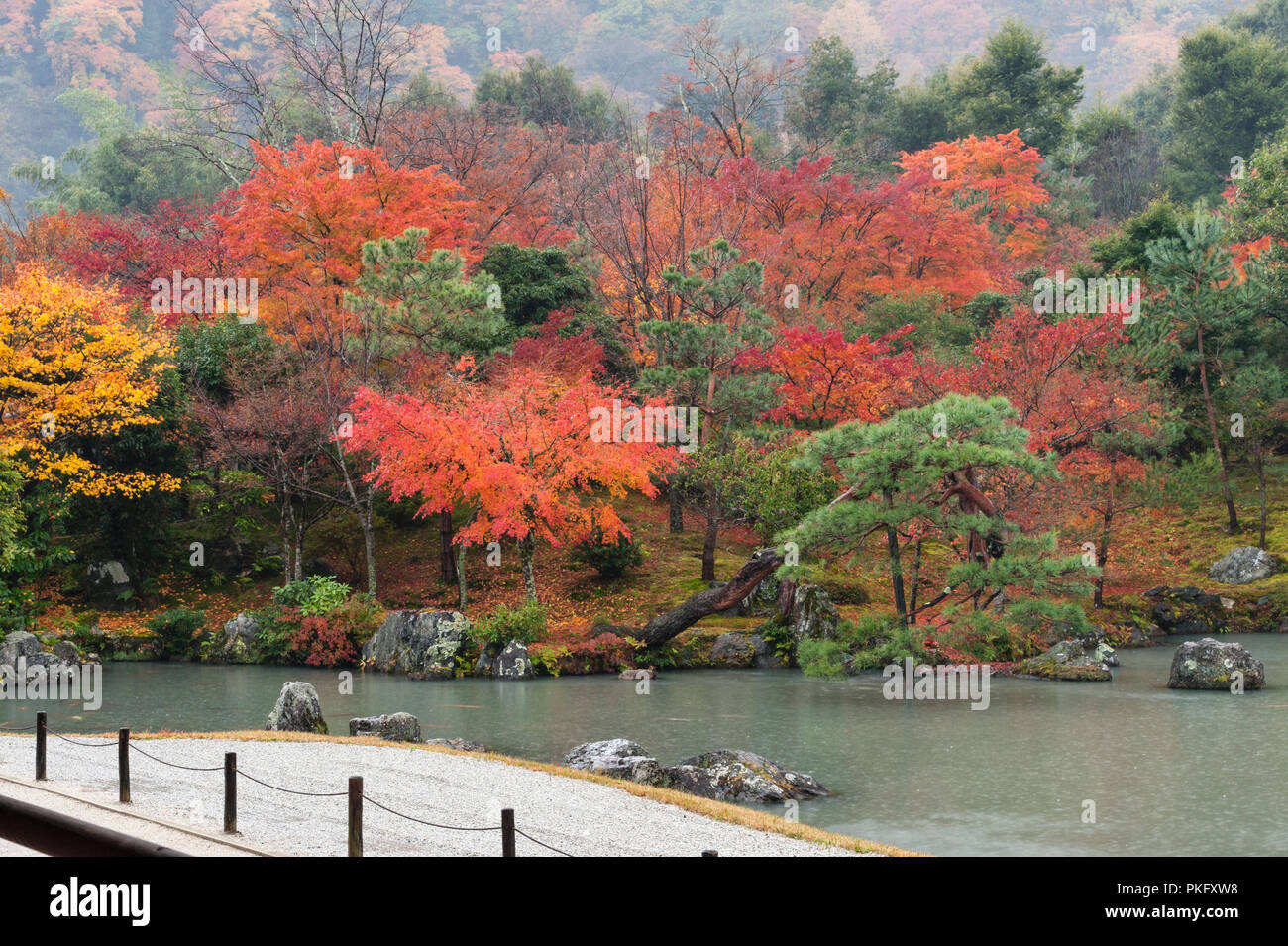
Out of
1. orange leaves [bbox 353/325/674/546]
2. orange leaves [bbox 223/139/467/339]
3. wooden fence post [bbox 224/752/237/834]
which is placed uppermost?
orange leaves [bbox 223/139/467/339]

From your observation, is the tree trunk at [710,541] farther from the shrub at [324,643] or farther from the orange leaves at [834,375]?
the shrub at [324,643]

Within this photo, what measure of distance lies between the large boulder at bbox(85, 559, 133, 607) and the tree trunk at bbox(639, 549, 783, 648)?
1304cm

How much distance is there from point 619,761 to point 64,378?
18016 millimetres

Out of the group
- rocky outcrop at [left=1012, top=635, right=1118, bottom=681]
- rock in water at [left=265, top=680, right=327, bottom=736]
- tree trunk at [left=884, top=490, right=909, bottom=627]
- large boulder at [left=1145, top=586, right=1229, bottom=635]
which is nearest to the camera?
rock in water at [left=265, top=680, right=327, bottom=736]

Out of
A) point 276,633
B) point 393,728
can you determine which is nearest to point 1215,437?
point 276,633

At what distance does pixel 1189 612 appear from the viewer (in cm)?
2714

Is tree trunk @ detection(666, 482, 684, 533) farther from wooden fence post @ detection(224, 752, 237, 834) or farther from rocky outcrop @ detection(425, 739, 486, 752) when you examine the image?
wooden fence post @ detection(224, 752, 237, 834)

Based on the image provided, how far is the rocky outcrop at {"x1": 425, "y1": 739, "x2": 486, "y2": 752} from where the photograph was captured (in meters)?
15.5

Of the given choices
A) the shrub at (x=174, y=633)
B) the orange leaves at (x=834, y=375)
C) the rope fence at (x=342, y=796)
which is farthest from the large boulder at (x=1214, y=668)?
the shrub at (x=174, y=633)

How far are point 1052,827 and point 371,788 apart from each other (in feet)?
22.1

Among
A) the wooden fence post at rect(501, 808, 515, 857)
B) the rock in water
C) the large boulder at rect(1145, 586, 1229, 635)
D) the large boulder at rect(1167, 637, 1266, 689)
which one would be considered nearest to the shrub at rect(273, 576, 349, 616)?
the rock in water

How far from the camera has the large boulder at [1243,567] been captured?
28703mm
